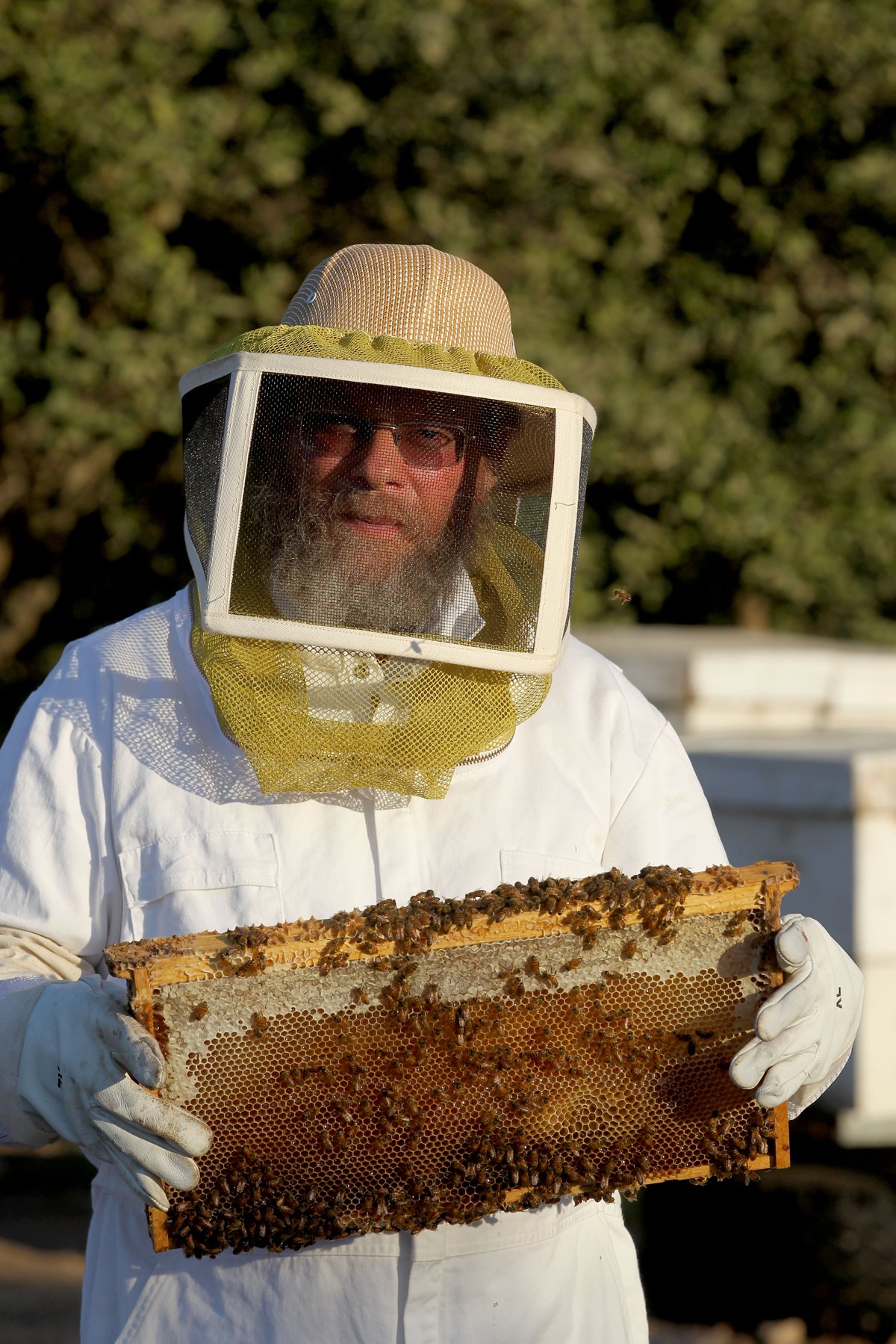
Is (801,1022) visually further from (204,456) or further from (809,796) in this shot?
(809,796)

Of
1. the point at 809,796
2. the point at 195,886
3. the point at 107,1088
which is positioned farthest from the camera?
the point at 809,796

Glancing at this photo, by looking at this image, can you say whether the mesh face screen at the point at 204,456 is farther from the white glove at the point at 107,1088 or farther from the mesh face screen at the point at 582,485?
the white glove at the point at 107,1088

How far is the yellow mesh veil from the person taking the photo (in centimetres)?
215

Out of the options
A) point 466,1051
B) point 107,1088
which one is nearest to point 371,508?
point 466,1051

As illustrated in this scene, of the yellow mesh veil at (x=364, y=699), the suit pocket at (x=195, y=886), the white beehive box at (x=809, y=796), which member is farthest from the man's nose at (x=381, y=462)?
the white beehive box at (x=809, y=796)

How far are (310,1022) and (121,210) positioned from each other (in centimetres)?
562

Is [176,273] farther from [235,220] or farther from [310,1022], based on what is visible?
[310,1022]

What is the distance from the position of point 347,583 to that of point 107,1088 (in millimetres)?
848

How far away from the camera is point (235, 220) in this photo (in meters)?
7.49

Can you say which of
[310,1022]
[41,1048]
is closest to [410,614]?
[310,1022]

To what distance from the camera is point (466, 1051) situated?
2.05 meters

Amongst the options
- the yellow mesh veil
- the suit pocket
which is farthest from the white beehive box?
the suit pocket

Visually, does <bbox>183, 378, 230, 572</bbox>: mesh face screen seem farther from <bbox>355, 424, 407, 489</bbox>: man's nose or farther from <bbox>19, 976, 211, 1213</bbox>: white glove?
<bbox>19, 976, 211, 1213</bbox>: white glove

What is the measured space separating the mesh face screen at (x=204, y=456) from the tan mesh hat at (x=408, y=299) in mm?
227
